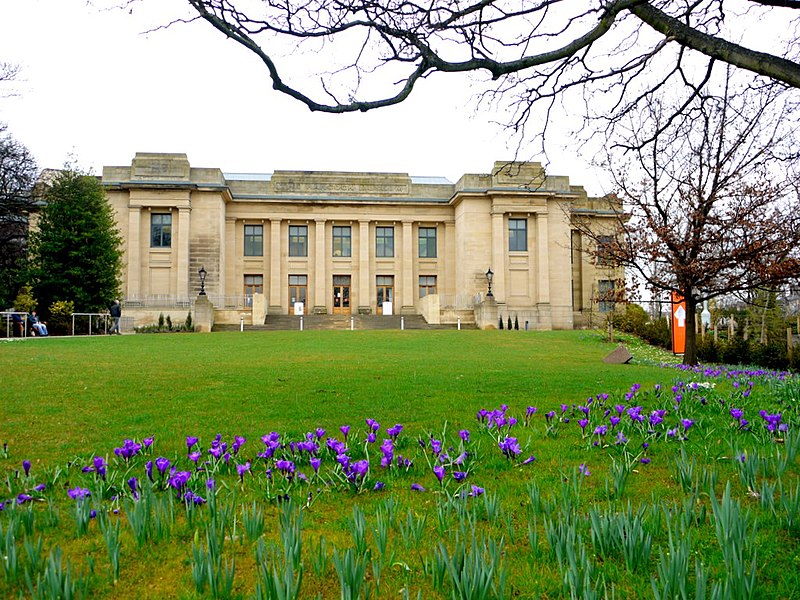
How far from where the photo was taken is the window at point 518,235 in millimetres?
49656

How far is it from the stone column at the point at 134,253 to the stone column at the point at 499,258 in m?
26.6

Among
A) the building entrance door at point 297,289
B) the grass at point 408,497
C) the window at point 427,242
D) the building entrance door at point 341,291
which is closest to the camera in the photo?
the grass at point 408,497

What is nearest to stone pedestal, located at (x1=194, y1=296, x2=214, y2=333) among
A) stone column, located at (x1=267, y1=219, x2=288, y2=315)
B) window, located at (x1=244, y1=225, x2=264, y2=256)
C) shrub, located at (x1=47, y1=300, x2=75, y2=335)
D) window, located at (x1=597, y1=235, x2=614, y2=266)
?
shrub, located at (x1=47, y1=300, x2=75, y2=335)

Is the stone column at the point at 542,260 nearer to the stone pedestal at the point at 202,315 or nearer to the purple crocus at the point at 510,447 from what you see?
the stone pedestal at the point at 202,315

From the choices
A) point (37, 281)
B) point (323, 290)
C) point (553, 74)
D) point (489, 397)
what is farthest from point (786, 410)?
point (323, 290)

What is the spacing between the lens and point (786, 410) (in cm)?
673

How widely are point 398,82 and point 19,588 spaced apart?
6.35 metres

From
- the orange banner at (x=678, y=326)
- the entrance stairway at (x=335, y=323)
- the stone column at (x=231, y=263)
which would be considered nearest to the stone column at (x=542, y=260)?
the entrance stairway at (x=335, y=323)

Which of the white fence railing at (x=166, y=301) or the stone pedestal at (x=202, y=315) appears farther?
the white fence railing at (x=166, y=301)

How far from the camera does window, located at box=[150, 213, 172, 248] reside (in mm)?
46562

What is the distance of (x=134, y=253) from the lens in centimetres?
4572

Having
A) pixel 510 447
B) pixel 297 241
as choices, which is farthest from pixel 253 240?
pixel 510 447

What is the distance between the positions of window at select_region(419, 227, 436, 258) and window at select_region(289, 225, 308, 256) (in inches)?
378

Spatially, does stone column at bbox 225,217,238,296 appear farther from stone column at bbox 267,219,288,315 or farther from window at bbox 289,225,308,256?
window at bbox 289,225,308,256
